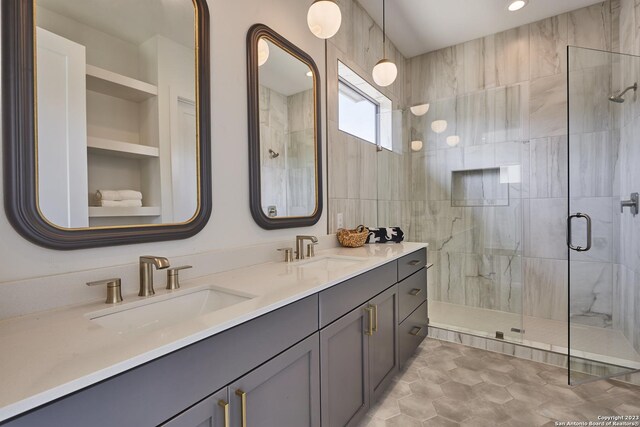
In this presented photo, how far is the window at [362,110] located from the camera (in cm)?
235

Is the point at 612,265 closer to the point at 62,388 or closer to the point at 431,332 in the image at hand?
the point at 431,332

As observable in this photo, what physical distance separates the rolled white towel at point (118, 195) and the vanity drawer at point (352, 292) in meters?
0.77

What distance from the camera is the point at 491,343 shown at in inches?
90.8

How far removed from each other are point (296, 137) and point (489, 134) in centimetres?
193

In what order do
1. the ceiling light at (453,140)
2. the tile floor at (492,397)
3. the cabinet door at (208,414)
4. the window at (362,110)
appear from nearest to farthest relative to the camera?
1. the cabinet door at (208,414)
2. the tile floor at (492,397)
3. the window at (362,110)
4. the ceiling light at (453,140)

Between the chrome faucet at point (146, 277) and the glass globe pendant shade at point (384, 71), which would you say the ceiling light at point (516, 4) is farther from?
the chrome faucet at point (146, 277)

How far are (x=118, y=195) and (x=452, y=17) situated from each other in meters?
3.03

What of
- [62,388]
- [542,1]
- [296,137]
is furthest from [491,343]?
[542,1]

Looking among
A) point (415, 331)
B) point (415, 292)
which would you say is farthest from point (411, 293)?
point (415, 331)

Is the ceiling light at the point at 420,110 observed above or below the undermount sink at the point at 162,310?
above

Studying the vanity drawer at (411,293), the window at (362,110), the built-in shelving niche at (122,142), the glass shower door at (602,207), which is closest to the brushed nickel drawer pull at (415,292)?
the vanity drawer at (411,293)

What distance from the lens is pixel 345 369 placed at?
1.29 metres

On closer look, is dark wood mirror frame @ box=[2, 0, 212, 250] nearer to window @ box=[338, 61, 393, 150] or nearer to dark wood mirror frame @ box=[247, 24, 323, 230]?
dark wood mirror frame @ box=[247, 24, 323, 230]

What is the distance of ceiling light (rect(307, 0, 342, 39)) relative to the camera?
1456 millimetres
